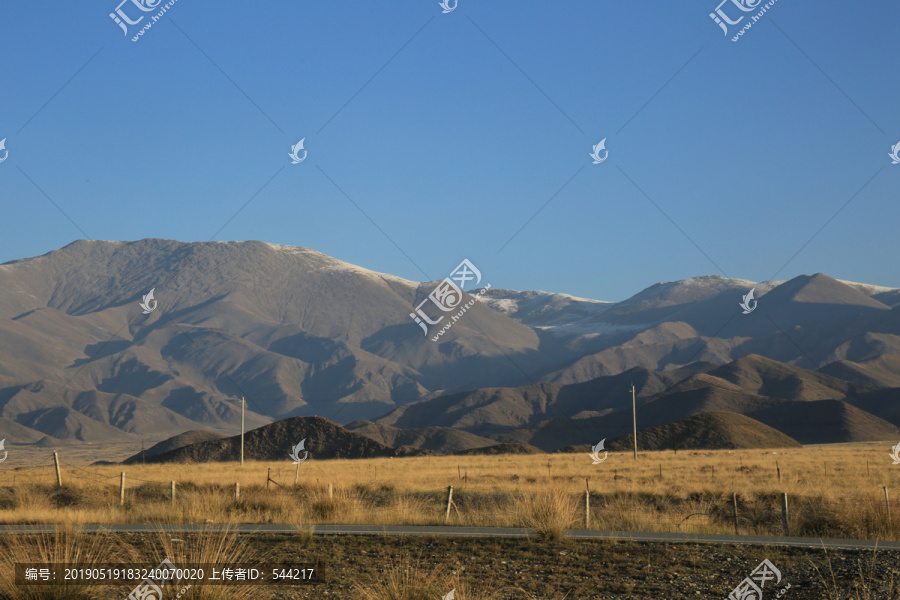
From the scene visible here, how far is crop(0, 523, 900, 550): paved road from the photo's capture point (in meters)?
14.4

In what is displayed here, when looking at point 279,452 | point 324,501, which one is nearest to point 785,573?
point 324,501

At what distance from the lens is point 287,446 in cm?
8200

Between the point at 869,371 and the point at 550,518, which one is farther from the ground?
the point at 869,371

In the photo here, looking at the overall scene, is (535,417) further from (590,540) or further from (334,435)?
(590,540)

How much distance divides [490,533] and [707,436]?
217 ft

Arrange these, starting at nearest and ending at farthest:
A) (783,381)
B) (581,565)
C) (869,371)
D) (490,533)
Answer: (581,565), (490,533), (783,381), (869,371)

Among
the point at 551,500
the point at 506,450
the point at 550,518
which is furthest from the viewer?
the point at 506,450

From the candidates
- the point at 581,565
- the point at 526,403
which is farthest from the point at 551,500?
the point at 526,403

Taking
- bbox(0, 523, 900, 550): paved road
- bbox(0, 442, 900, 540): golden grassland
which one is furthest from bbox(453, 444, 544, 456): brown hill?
bbox(0, 523, 900, 550): paved road

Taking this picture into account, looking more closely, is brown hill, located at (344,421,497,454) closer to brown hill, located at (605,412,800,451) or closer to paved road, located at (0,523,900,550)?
brown hill, located at (605,412,800,451)

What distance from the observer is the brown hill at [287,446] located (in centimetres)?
7938

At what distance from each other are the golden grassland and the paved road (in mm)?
677

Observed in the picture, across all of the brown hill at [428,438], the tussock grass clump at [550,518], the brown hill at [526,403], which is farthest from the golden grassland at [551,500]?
the brown hill at [526,403]

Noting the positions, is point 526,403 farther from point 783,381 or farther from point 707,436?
point 707,436
